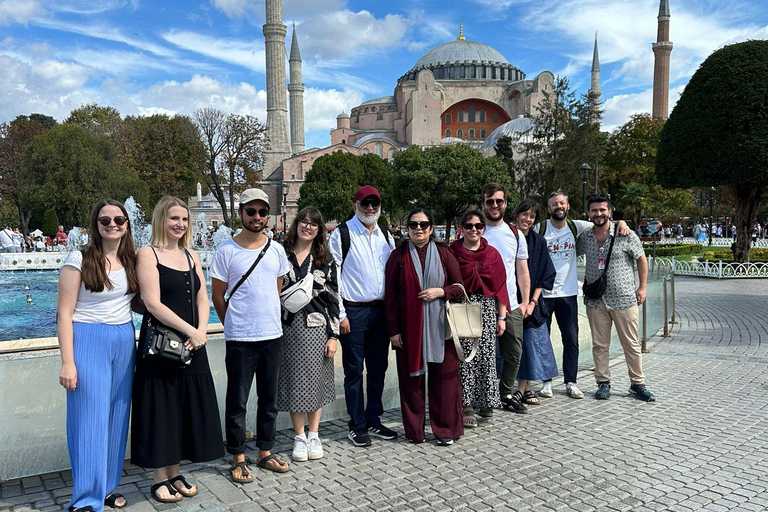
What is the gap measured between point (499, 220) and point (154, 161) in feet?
133

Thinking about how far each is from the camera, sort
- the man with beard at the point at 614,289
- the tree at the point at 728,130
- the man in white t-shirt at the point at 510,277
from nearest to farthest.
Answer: the man in white t-shirt at the point at 510,277, the man with beard at the point at 614,289, the tree at the point at 728,130

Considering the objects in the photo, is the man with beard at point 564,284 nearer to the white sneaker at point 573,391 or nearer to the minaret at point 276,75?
the white sneaker at point 573,391

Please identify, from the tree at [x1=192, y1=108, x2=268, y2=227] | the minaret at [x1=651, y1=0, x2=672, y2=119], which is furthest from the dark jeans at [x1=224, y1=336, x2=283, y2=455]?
the minaret at [x1=651, y1=0, x2=672, y2=119]

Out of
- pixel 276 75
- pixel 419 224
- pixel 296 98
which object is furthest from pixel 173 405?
pixel 296 98

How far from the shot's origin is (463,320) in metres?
3.98

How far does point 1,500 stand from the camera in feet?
10.2

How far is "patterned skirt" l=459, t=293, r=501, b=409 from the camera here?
4.21m

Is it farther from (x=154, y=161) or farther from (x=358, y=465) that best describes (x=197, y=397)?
(x=154, y=161)

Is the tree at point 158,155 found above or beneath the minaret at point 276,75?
A: beneath

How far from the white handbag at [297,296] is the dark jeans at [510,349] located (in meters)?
1.81

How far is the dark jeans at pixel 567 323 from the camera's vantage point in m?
4.93

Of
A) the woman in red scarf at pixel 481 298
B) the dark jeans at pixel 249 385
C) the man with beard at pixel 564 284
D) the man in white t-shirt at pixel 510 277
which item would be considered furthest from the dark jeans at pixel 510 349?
the dark jeans at pixel 249 385

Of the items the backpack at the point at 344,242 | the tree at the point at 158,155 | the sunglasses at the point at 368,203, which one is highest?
the tree at the point at 158,155

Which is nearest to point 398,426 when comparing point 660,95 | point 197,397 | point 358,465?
point 358,465
